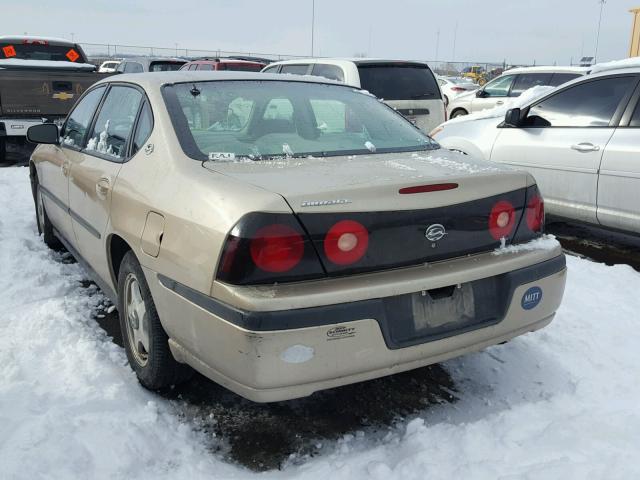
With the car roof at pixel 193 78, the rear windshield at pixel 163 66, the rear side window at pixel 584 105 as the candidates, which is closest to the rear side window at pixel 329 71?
the rear side window at pixel 584 105

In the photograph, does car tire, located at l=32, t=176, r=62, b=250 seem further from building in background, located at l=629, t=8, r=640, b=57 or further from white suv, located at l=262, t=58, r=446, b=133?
building in background, located at l=629, t=8, r=640, b=57

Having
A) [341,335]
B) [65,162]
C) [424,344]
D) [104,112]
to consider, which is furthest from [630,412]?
[65,162]

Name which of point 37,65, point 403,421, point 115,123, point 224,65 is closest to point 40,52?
point 37,65

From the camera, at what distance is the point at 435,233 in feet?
8.27

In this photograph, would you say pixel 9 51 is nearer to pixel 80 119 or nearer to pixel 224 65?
pixel 224 65

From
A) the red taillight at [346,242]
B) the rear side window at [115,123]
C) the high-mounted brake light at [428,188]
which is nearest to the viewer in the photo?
the red taillight at [346,242]

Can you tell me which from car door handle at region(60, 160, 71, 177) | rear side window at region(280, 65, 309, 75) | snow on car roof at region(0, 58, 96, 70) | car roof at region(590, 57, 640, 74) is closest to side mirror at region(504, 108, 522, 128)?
car roof at region(590, 57, 640, 74)

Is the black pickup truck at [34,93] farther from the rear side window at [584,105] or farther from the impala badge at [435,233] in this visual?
the impala badge at [435,233]

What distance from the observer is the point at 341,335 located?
2.25 m

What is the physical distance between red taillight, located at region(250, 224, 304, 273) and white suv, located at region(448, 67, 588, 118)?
10.5 m

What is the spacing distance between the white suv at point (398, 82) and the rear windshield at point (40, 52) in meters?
5.28

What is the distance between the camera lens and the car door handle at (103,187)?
3213 millimetres

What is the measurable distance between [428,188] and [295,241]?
0.64 m

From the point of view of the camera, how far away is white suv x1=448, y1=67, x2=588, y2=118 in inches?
467
